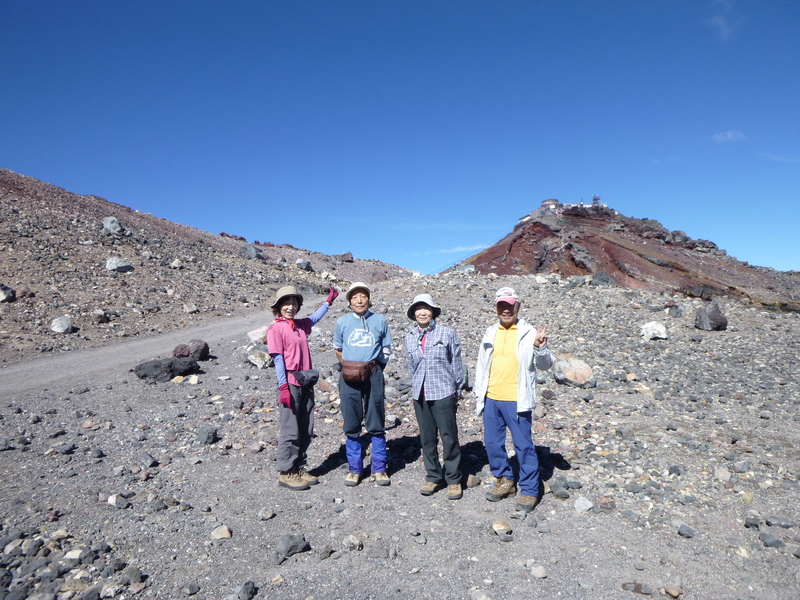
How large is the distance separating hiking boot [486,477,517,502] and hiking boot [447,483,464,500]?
263 millimetres

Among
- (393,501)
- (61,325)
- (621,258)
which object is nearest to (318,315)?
(393,501)

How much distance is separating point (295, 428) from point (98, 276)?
1363 cm

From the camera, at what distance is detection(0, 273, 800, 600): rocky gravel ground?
333 cm

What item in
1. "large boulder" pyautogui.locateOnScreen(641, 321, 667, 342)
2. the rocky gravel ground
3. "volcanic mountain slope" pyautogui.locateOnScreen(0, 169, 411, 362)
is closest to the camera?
the rocky gravel ground

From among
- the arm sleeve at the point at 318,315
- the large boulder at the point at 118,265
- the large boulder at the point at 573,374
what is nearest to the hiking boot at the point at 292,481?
the arm sleeve at the point at 318,315

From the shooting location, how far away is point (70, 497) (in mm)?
4398

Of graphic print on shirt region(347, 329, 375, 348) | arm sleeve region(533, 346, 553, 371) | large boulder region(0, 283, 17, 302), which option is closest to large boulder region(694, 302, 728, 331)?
arm sleeve region(533, 346, 553, 371)

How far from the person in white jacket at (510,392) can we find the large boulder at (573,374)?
12.4ft

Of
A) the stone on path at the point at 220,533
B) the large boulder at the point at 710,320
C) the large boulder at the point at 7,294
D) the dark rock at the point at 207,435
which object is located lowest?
the stone on path at the point at 220,533

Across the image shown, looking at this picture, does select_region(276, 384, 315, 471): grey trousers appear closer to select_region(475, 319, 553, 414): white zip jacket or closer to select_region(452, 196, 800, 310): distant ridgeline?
select_region(475, 319, 553, 414): white zip jacket

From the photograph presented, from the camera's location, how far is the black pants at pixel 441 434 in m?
4.50

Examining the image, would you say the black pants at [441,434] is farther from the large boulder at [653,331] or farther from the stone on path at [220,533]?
the large boulder at [653,331]

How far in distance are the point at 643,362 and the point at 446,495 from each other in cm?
638

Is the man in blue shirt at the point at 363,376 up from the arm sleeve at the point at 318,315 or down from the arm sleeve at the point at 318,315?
down
